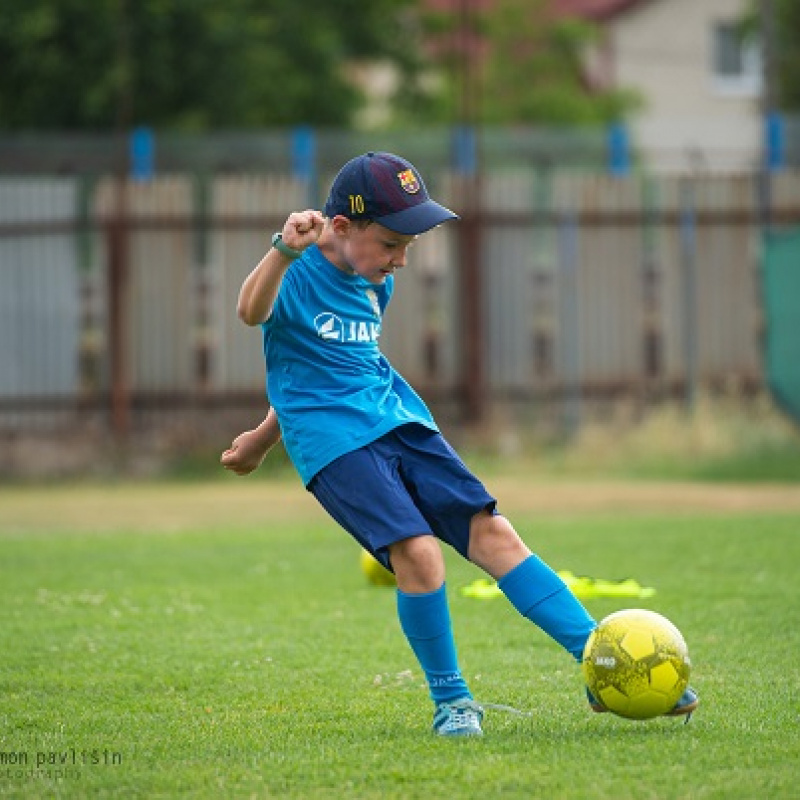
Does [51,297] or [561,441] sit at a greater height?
[51,297]

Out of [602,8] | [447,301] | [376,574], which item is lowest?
[376,574]

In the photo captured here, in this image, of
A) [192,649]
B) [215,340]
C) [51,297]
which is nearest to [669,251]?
[215,340]

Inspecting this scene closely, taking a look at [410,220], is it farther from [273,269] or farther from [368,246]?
[273,269]

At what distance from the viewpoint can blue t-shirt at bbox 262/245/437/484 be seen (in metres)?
5.84

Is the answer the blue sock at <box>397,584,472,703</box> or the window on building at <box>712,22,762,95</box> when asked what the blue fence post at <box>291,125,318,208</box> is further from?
the window on building at <box>712,22,762,95</box>

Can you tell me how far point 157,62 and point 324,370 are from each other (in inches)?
738

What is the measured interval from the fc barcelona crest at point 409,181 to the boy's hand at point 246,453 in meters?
1.01

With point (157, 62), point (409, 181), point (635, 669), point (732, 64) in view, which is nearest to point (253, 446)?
point (409, 181)

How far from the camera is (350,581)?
33.6ft

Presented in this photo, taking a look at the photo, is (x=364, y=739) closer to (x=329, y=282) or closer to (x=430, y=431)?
(x=430, y=431)

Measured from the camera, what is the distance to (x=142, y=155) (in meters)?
20.2

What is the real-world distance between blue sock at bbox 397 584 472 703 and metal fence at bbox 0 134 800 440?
1329 centimetres

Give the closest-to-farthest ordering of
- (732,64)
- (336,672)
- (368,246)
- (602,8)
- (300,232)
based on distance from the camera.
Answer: (300,232)
(368,246)
(336,672)
(602,8)
(732,64)

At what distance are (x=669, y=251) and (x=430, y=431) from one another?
14.0 meters
